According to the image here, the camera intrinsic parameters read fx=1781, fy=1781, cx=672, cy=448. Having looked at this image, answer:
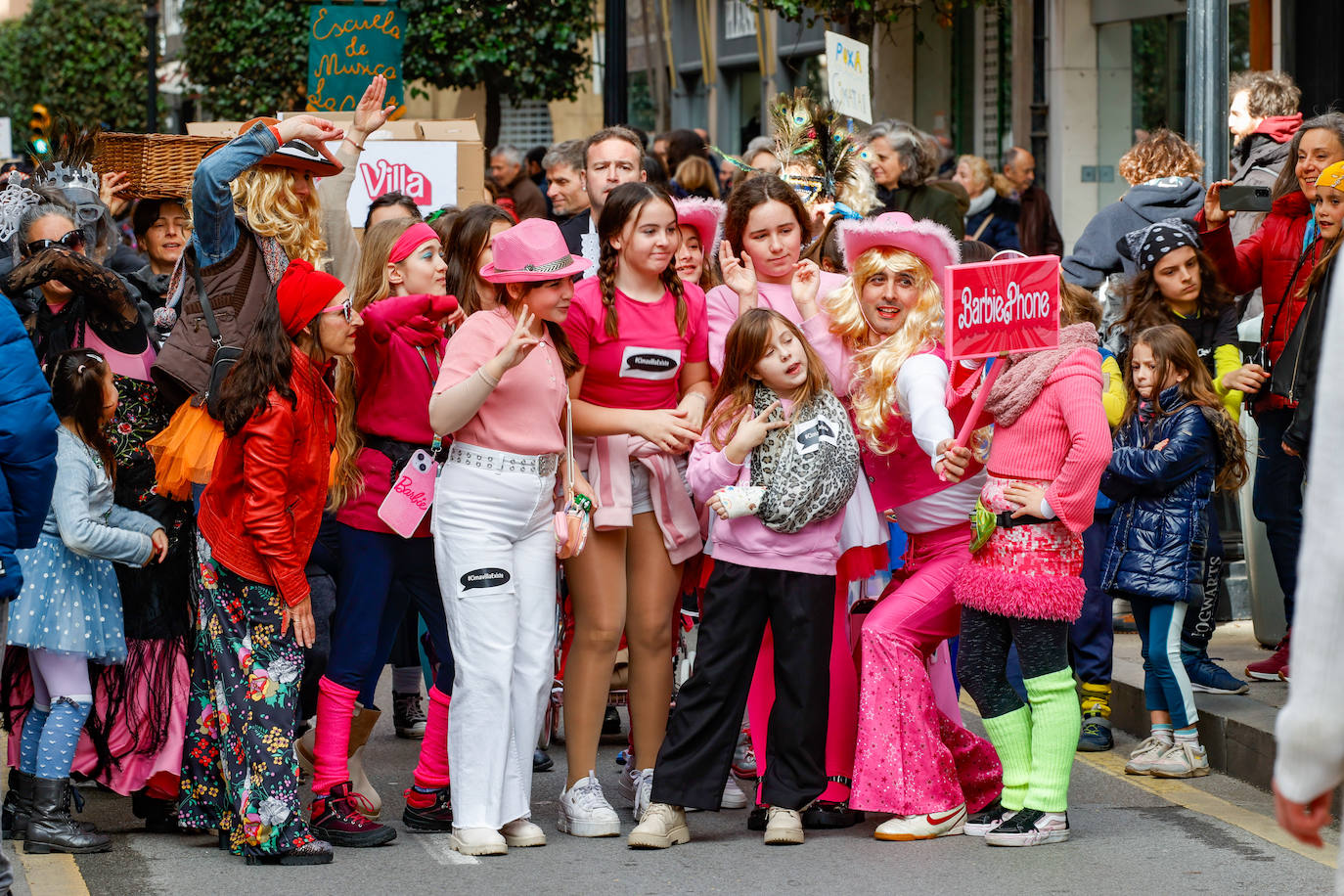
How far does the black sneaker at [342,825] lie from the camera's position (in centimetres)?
570

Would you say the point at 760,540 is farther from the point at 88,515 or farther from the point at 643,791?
the point at 88,515

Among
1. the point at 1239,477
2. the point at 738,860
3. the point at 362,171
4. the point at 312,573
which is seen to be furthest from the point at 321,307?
the point at 362,171

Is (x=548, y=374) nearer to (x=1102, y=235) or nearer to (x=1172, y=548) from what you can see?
(x=1172, y=548)

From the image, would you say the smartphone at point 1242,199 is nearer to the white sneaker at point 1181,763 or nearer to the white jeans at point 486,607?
the white sneaker at point 1181,763

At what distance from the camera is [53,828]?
554cm

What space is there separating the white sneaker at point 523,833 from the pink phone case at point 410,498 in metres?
0.98

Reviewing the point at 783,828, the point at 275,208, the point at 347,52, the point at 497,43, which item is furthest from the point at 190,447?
the point at 497,43

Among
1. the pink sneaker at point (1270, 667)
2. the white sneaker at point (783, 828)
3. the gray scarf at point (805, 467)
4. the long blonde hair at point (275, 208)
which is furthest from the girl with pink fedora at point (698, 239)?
the pink sneaker at point (1270, 667)

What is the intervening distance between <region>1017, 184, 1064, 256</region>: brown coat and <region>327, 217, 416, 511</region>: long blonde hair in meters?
8.88

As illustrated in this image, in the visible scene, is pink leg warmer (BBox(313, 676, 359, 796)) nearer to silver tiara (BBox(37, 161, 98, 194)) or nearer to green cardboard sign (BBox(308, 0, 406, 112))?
silver tiara (BBox(37, 161, 98, 194))

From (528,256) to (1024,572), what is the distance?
181 cm

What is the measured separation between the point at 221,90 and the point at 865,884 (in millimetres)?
23782

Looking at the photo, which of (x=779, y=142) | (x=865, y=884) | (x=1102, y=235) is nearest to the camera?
(x=865, y=884)

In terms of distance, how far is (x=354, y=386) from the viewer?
6035 mm
